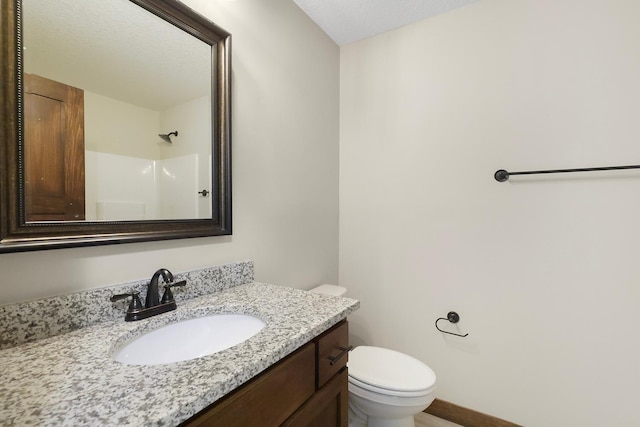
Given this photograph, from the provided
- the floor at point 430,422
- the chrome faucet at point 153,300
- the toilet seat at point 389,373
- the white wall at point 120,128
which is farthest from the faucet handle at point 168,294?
the floor at point 430,422

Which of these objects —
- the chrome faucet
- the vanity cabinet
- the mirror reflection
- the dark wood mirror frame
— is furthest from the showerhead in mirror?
the vanity cabinet

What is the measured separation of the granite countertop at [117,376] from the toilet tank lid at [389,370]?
23.4 inches

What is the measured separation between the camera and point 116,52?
85 cm

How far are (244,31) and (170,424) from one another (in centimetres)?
140

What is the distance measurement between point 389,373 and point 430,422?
61 centimetres

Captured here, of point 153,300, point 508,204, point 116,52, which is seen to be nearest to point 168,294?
point 153,300

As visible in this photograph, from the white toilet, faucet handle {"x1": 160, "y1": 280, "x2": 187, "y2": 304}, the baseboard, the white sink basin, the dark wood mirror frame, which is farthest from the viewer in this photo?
the baseboard

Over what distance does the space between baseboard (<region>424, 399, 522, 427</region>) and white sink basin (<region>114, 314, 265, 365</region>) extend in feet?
4.64

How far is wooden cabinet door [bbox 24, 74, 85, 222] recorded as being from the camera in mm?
674

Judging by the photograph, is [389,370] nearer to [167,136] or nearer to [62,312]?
[62,312]

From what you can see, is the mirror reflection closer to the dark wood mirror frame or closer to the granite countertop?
the dark wood mirror frame

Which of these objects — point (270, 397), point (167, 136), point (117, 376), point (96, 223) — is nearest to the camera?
point (117, 376)

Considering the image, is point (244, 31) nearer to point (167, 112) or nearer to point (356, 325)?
point (167, 112)

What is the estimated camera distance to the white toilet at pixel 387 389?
1134 mm
